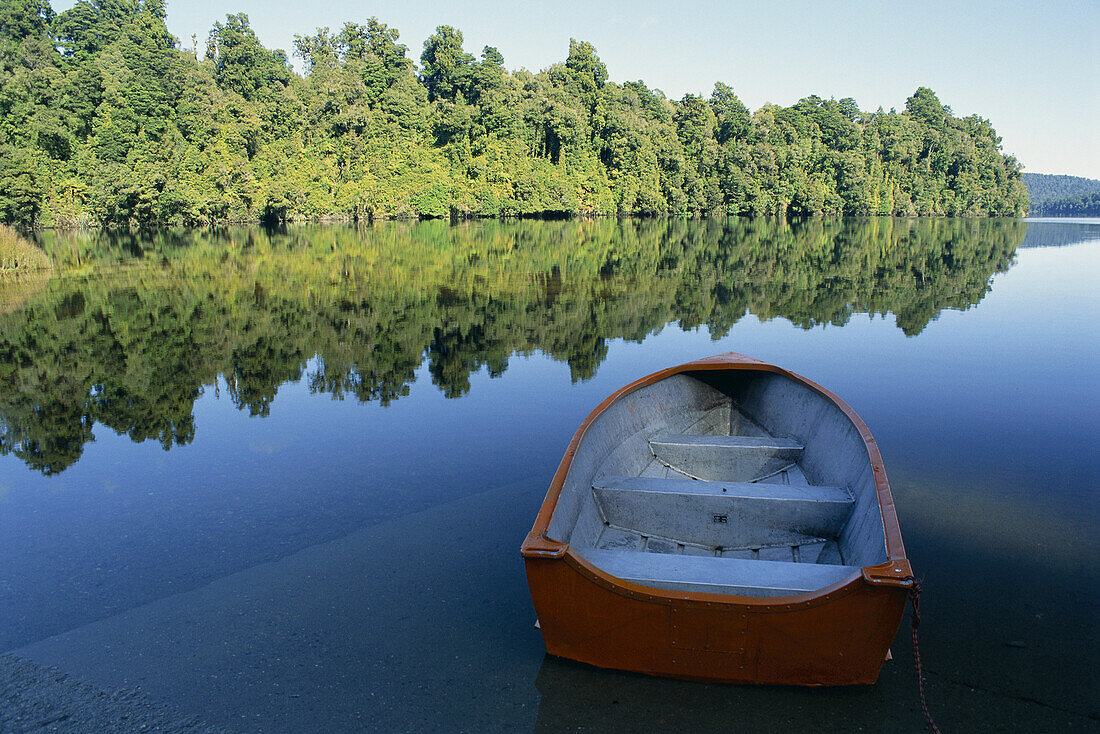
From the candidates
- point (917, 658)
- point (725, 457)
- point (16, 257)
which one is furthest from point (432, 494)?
point (16, 257)

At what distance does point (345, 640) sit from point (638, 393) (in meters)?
3.63

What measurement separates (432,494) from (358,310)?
10.9m

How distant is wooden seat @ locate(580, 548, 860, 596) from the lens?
150 inches

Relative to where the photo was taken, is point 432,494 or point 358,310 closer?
point 432,494

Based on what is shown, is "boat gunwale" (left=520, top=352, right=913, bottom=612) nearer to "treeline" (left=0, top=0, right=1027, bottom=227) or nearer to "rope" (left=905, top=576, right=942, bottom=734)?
"rope" (left=905, top=576, right=942, bottom=734)

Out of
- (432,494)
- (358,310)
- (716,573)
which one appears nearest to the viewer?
(716,573)

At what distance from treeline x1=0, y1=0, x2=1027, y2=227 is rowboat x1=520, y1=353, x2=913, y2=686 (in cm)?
4818

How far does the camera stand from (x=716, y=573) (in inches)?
157

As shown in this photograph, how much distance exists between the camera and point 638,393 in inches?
275

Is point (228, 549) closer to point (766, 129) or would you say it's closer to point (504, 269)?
point (504, 269)

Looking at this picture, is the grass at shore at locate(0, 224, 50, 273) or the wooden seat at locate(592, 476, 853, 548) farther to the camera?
the grass at shore at locate(0, 224, 50, 273)

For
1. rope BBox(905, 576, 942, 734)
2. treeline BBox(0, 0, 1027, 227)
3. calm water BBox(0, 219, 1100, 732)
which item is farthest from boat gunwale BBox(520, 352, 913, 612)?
treeline BBox(0, 0, 1027, 227)

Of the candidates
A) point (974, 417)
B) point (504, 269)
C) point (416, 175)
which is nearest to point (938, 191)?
point (416, 175)

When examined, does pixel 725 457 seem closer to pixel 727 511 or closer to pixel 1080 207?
pixel 727 511
